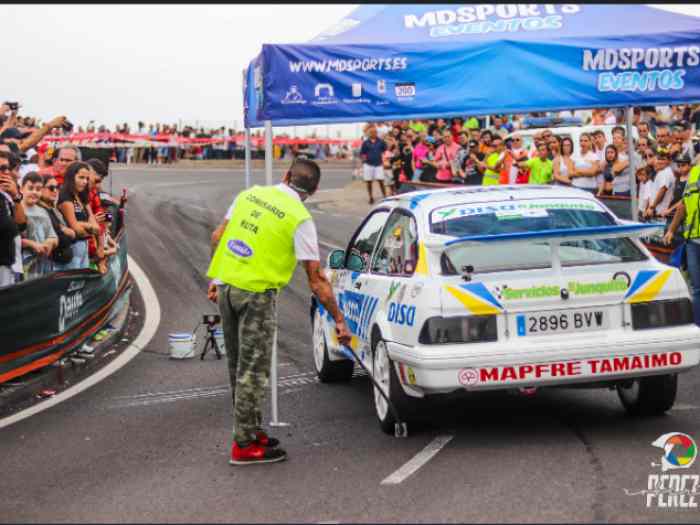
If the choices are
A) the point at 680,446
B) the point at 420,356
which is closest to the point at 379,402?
the point at 420,356

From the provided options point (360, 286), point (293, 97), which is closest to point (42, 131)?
point (293, 97)

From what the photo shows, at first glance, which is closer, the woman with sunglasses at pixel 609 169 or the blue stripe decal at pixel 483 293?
the blue stripe decal at pixel 483 293

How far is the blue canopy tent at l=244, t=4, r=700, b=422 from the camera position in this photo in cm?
966

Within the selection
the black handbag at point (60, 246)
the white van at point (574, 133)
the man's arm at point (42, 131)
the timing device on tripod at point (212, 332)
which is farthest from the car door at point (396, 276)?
the white van at point (574, 133)

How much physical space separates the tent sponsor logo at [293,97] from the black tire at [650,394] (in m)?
3.65

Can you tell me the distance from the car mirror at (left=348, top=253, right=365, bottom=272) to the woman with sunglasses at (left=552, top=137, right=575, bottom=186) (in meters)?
8.07

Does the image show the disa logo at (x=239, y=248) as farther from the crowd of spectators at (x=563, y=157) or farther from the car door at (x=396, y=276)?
the crowd of spectators at (x=563, y=157)

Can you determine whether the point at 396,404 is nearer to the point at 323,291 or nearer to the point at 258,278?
the point at 323,291

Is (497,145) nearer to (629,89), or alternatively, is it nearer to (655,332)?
(629,89)

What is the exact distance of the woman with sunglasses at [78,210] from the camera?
A: 12.4 metres

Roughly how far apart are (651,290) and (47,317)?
5.83 metres

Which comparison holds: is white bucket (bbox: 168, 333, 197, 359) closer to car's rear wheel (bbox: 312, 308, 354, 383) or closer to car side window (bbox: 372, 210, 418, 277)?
car's rear wheel (bbox: 312, 308, 354, 383)

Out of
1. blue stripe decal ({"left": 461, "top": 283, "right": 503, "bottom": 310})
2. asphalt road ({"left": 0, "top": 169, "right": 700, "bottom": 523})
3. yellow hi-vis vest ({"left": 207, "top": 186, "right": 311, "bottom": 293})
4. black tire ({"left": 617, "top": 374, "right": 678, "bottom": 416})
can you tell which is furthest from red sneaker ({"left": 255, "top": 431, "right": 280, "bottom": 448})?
black tire ({"left": 617, "top": 374, "right": 678, "bottom": 416})

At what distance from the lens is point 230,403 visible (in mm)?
9156
